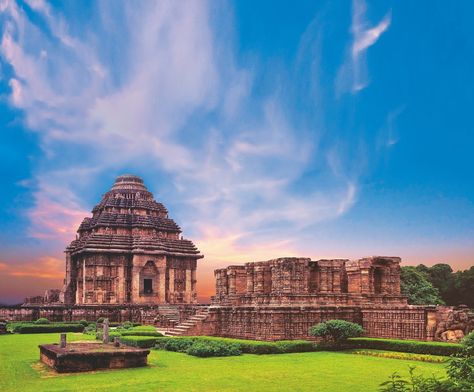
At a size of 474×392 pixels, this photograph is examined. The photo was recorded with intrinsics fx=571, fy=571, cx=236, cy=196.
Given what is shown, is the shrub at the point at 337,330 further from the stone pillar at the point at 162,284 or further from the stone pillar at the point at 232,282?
the stone pillar at the point at 162,284

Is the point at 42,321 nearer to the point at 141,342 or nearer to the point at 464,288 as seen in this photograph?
the point at 141,342

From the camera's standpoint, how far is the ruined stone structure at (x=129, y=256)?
49.8 metres

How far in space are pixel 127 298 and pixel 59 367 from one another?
36.3 m

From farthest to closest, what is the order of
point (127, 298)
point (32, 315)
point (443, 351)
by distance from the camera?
point (127, 298) < point (32, 315) < point (443, 351)

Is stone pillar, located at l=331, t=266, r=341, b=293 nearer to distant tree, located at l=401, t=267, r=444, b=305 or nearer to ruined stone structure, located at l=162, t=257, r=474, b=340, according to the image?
ruined stone structure, located at l=162, t=257, r=474, b=340

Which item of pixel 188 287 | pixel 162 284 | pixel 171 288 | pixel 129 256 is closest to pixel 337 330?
pixel 162 284

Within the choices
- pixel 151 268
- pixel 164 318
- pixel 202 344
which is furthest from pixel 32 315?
pixel 202 344

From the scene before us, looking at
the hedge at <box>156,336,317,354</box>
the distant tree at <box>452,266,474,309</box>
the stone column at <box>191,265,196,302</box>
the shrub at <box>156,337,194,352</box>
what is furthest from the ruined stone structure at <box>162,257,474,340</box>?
the distant tree at <box>452,266,474,309</box>

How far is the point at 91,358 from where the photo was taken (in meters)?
15.6

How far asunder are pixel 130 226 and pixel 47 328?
785 inches

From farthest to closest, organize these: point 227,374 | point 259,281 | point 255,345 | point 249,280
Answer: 1. point 249,280
2. point 259,281
3. point 255,345
4. point 227,374

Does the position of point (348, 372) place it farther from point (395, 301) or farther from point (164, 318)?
point (164, 318)

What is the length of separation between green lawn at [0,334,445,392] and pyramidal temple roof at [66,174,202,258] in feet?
104

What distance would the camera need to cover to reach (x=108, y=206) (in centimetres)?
5444
